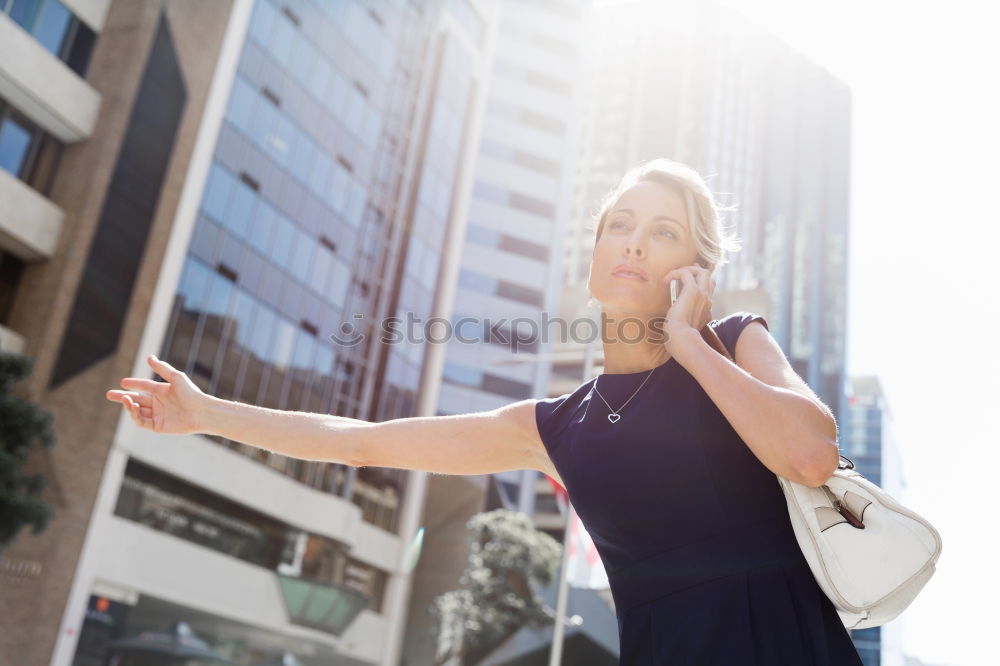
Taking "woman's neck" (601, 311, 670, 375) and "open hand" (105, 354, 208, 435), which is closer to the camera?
"woman's neck" (601, 311, 670, 375)

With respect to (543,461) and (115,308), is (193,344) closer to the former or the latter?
(115,308)

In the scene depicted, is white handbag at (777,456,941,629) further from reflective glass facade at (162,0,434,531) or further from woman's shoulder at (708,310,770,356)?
reflective glass facade at (162,0,434,531)

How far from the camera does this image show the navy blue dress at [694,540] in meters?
1.44

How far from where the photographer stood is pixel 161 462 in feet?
80.4

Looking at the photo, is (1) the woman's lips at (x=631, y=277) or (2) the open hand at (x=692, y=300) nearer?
(2) the open hand at (x=692, y=300)

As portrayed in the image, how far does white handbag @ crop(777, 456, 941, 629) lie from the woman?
0.05m

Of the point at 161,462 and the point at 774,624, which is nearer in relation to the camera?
the point at 774,624

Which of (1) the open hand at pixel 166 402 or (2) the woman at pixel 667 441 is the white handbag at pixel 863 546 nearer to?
(2) the woman at pixel 667 441

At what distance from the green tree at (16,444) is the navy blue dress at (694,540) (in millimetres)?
15745

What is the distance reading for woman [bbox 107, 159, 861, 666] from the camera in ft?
4.76

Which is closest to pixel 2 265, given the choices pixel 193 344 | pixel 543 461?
pixel 193 344

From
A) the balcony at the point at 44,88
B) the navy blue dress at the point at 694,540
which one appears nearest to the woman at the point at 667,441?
the navy blue dress at the point at 694,540

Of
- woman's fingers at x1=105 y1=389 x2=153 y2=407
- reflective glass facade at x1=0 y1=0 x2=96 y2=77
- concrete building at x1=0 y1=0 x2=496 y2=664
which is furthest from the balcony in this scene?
woman's fingers at x1=105 y1=389 x2=153 y2=407

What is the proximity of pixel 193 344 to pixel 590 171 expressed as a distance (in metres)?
78.6
